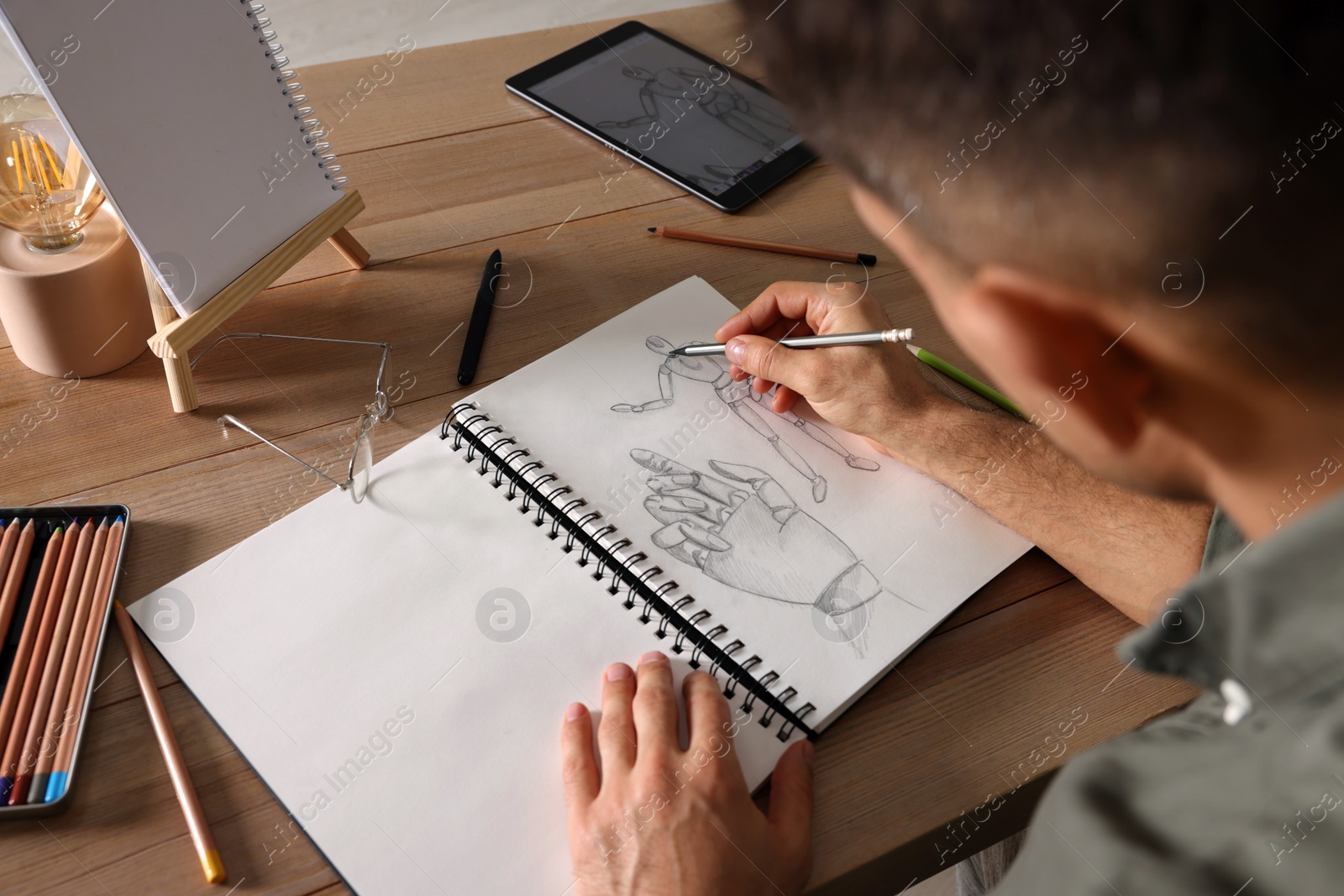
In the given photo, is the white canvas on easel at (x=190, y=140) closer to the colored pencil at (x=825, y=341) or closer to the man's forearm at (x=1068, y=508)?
the colored pencil at (x=825, y=341)

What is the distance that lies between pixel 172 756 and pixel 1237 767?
68 cm

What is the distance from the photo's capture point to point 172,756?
2.16 ft

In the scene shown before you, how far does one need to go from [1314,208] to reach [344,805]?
663 millimetres

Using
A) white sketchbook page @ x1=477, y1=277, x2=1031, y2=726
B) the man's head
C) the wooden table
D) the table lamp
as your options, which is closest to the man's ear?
the man's head

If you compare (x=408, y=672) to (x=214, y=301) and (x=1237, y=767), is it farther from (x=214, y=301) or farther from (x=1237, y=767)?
(x=1237, y=767)

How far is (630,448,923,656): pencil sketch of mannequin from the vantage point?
2.55 ft

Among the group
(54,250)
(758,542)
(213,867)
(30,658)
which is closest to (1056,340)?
(758,542)

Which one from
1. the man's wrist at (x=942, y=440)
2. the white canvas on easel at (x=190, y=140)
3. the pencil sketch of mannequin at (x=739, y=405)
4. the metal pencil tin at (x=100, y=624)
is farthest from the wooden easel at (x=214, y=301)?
the man's wrist at (x=942, y=440)

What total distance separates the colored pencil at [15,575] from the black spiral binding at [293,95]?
1.41 ft

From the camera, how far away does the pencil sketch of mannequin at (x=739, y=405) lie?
2.90 feet

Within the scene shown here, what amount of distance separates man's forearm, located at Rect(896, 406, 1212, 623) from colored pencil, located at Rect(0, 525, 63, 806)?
72 centimetres

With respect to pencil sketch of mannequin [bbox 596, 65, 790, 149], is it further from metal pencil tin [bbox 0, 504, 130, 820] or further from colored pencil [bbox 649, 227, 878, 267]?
metal pencil tin [bbox 0, 504, 130, 820]

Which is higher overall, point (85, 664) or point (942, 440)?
point (942, 440)

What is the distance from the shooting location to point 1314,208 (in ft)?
1.25
